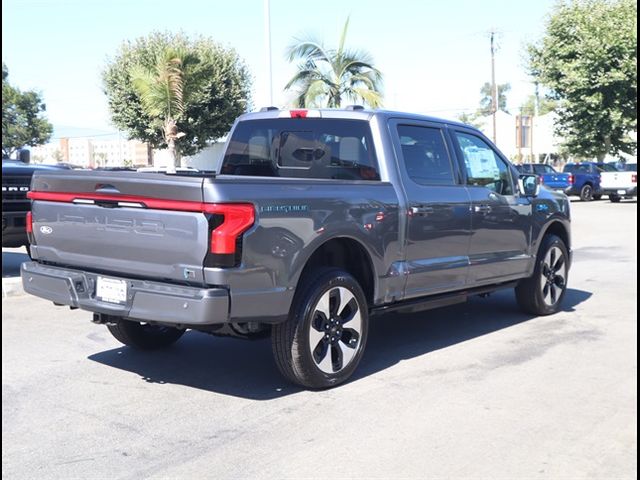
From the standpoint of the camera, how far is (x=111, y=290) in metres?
5.00

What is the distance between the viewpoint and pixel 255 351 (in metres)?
6.50

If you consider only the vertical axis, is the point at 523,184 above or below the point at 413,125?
below

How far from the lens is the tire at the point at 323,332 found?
5.17m

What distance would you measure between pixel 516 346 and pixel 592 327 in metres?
1.24

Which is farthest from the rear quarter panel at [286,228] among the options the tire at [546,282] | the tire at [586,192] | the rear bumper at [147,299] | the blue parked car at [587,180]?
the tire at [586,192]

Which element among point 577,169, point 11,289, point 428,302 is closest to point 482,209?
point 428,302

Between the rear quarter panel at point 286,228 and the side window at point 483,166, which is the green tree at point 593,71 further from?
the rear quarter panel at point 286,228

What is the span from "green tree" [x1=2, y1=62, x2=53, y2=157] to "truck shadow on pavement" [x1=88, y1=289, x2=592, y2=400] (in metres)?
54.7

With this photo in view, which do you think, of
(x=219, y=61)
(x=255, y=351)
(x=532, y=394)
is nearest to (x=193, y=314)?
(x=255, y=351)

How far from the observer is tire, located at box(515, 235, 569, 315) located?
7.88 m

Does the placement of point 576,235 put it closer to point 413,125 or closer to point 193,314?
point 413,125

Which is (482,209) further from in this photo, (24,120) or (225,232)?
(24,120)

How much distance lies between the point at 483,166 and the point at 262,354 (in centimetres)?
269

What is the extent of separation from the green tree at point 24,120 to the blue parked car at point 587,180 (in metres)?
40.9
